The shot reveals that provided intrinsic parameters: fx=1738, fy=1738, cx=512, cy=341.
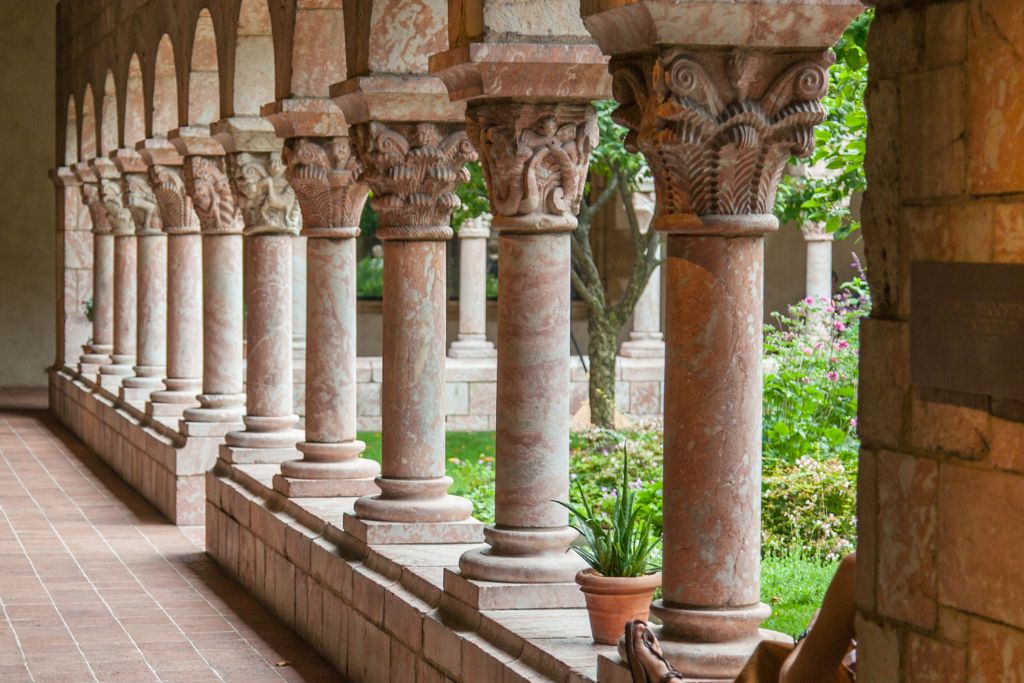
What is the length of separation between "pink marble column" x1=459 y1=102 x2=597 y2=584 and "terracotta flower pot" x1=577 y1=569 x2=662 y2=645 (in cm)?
67

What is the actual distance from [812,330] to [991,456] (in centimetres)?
893

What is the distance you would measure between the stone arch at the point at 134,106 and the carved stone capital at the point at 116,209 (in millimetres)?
1116

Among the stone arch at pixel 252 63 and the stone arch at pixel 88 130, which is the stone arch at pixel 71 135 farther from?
the stone arch at pixel 252 63

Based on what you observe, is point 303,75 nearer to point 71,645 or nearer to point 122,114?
point 71,645

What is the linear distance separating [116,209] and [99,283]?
1.35 meters

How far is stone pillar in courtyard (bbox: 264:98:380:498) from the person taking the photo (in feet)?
24.5

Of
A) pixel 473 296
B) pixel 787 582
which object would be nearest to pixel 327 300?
pixel 787 582

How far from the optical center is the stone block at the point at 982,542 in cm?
251

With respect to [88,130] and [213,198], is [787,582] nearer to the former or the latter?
[213,198]

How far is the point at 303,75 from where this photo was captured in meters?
7.53

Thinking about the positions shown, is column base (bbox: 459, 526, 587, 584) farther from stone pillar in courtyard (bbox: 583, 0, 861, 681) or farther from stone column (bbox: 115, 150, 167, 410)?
stone column (bbox: 115, 150, 167, 410)

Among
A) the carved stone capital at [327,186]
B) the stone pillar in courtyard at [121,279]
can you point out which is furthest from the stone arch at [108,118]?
the carved stone capital at [327,186]

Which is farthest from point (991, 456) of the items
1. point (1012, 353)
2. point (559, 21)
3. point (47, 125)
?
point (47, 125)

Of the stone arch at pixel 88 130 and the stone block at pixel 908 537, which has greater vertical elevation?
the stone arch at pixel 88 130
